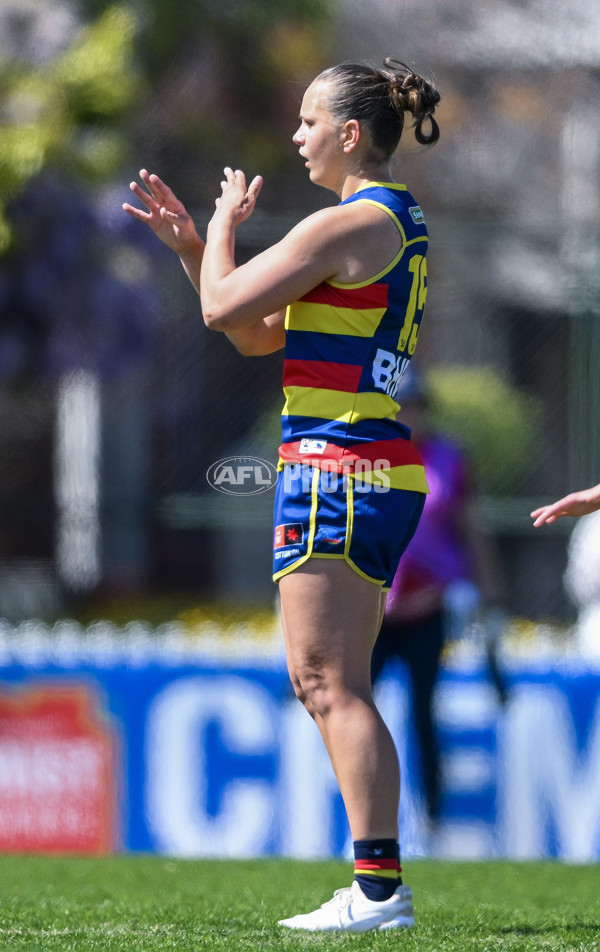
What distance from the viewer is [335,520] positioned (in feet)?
8.77

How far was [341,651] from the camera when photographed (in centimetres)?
269

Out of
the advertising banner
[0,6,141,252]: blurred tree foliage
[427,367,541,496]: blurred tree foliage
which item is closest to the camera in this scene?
the advertising banner

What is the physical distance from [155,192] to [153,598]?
760 centimetres

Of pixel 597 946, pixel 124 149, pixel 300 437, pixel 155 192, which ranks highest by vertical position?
pixel 124 149

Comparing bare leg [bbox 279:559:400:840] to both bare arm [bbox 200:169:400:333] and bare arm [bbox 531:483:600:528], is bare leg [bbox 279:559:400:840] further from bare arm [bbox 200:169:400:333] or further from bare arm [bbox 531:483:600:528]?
bare arm [bbox 200:169:400:333]

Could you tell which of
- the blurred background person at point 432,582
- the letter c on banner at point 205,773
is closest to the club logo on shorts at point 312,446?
the blurred background person at point 432,582

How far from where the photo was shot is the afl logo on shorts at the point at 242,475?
114 inches

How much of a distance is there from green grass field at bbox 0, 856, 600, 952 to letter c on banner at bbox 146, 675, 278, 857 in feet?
0.85

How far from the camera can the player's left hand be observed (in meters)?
2.84

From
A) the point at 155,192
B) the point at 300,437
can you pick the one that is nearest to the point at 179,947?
the point at 300,437

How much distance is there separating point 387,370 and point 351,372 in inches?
3.7

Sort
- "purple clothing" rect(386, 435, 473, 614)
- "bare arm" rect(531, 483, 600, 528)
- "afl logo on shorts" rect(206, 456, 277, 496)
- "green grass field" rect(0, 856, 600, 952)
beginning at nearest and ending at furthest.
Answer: "green grass field" rect(0, 856, 600, 952) < "bare arm" rect(531, 483, 600, 528) < "afl logo on shorts" rect(206, 456, 277, 496) < "purple clothing" rect(386, 435, 473, 614)

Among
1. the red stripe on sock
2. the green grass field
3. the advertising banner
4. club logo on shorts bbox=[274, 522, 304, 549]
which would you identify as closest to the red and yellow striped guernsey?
club logo on shorts bbox=[274, 522, 304, 549]

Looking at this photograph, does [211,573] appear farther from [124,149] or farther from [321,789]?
[321,789]
